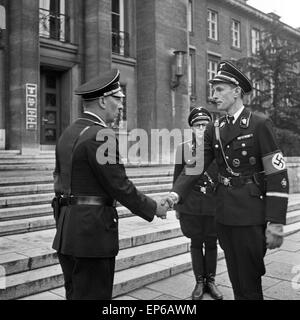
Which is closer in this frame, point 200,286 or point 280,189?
point 280,189

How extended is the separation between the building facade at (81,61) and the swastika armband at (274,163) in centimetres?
Answer: 879

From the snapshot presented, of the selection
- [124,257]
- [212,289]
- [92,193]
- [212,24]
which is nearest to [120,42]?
[212,24]

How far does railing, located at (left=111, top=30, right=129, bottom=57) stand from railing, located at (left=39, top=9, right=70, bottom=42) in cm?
219

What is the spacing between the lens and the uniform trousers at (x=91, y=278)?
264 centimetres

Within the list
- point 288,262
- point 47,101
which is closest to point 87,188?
point 288,262

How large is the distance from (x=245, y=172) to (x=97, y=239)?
1299 millimetres

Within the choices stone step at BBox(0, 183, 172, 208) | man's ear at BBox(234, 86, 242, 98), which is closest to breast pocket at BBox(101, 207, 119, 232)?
man's ear at BBox(234, 86, 242, 98)

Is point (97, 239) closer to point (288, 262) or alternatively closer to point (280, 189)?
point (280, 189)

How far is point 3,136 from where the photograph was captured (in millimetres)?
10828

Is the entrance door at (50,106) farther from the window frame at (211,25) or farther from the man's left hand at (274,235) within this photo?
the window frame at (211,25)

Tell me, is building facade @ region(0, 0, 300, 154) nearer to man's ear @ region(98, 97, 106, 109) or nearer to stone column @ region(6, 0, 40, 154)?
stone column @ region(6, 0, 40, 154)

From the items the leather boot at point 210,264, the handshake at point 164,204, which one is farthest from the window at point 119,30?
the handshake at point 164,204

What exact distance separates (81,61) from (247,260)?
1138 cm

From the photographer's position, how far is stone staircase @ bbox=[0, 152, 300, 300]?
4.30 metres
